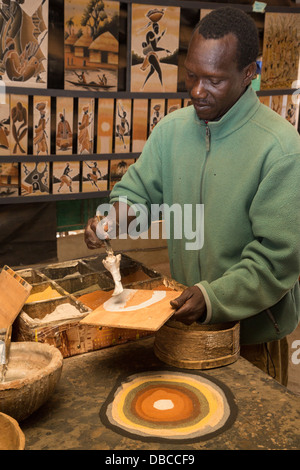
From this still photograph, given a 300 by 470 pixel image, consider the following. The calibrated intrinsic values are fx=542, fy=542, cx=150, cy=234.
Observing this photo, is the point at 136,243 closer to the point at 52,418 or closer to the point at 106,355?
the point at 106,355

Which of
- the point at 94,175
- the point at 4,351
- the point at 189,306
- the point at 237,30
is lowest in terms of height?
the point at 4,351

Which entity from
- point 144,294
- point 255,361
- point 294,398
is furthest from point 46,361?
point 255,361

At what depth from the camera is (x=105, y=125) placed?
4.01 metres

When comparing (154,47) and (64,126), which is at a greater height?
(154,47)

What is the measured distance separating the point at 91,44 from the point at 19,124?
0.74m

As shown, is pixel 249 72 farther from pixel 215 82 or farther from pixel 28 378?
pixel 28 378

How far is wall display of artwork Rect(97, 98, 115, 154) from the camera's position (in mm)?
3949

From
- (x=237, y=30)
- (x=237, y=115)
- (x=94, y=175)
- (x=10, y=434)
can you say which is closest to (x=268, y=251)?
(x=237, y=115)

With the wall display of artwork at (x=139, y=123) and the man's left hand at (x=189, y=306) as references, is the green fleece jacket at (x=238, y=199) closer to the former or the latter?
the man's left hand at (x=189, y=306)

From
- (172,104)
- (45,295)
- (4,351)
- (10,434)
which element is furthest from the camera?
(172,104)

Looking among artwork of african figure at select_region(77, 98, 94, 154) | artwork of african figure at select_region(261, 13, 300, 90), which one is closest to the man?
artwork of african figure at select_region(77, 98, 94, 154)

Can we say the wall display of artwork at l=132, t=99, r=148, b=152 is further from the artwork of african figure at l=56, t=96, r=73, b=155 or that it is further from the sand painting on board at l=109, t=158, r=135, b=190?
A: the artwork of african figure at l=56, t=96, r=73, b=155

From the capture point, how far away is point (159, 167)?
2.10 meters

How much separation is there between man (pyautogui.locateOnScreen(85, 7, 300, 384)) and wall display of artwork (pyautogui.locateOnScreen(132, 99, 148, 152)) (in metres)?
2.08
